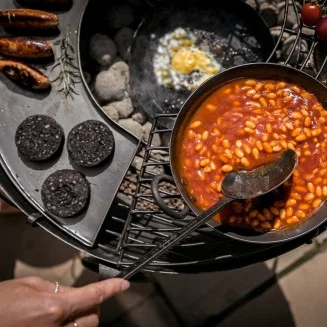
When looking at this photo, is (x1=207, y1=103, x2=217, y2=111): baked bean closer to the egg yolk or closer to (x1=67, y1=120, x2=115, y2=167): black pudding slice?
(x1=67, y1=120, x2=115, y2=167): black pudding slice

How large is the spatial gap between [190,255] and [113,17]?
1.76 metres

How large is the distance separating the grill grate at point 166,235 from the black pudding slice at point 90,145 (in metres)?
0.24

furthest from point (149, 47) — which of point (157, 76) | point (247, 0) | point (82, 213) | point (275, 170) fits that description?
point (275, 170)

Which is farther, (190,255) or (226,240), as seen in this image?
(190,255)

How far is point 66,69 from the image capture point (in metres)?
3.01

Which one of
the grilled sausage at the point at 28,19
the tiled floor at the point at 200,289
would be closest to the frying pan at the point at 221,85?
the grilled sausage at the point at 28,19

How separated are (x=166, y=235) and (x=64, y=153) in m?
0.82

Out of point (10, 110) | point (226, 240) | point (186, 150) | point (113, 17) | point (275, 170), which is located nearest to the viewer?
point (275, 170)

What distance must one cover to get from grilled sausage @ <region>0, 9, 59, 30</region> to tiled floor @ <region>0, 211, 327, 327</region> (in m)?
1.44

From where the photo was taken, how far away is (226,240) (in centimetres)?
279

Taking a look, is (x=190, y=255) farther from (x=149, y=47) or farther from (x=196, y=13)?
(x=196, y=13)

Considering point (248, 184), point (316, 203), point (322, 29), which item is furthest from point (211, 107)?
point (322, 29)

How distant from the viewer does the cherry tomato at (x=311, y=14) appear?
9.16 ft

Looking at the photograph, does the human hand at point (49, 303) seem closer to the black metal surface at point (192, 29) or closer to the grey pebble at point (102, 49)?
the black metal surface at point (192, 29)
